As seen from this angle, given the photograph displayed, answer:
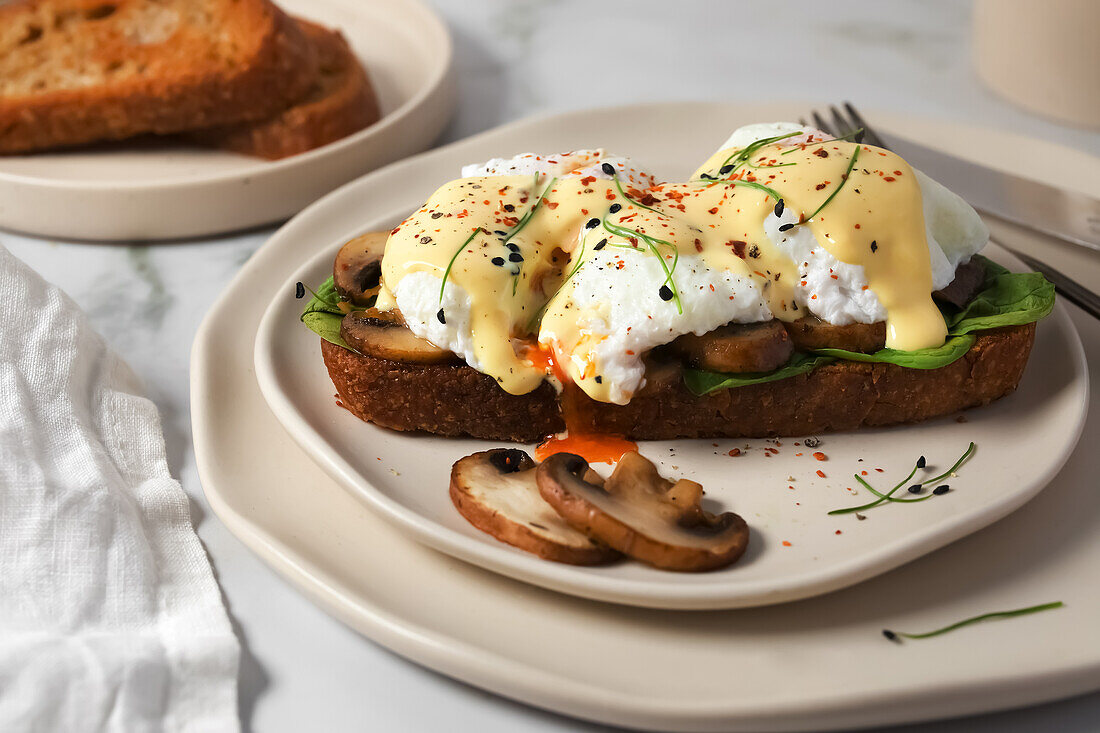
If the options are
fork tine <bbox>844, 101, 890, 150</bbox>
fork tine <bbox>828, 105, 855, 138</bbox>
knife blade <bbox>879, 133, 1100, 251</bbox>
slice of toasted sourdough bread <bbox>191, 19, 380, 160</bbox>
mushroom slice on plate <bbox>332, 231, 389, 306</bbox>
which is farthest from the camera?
slice of toasted sourdough bread <bbox>191, 19, 380, 160</bbox>

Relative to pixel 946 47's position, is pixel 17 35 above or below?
below

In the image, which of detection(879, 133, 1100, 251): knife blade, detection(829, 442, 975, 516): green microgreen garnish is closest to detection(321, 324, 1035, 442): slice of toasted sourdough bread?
detection(829, 442, 975, 516): green microgreen garnish

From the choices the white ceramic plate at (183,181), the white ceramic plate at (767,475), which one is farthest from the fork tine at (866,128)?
the white ceramic plate at (183,181)

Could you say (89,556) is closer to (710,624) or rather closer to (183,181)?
(710,624)

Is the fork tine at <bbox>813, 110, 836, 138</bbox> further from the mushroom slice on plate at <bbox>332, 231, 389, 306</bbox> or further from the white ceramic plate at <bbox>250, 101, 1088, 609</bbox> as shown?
the mushroom slice on plate at <bbox>332, 231, 389, 306</bbox>

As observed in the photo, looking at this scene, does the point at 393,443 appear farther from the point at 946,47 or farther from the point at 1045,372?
the point at 946,47

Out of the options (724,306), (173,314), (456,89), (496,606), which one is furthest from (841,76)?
(496,606)

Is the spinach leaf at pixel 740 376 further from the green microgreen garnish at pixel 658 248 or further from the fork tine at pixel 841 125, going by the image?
the fork tine at pixel 841 125
